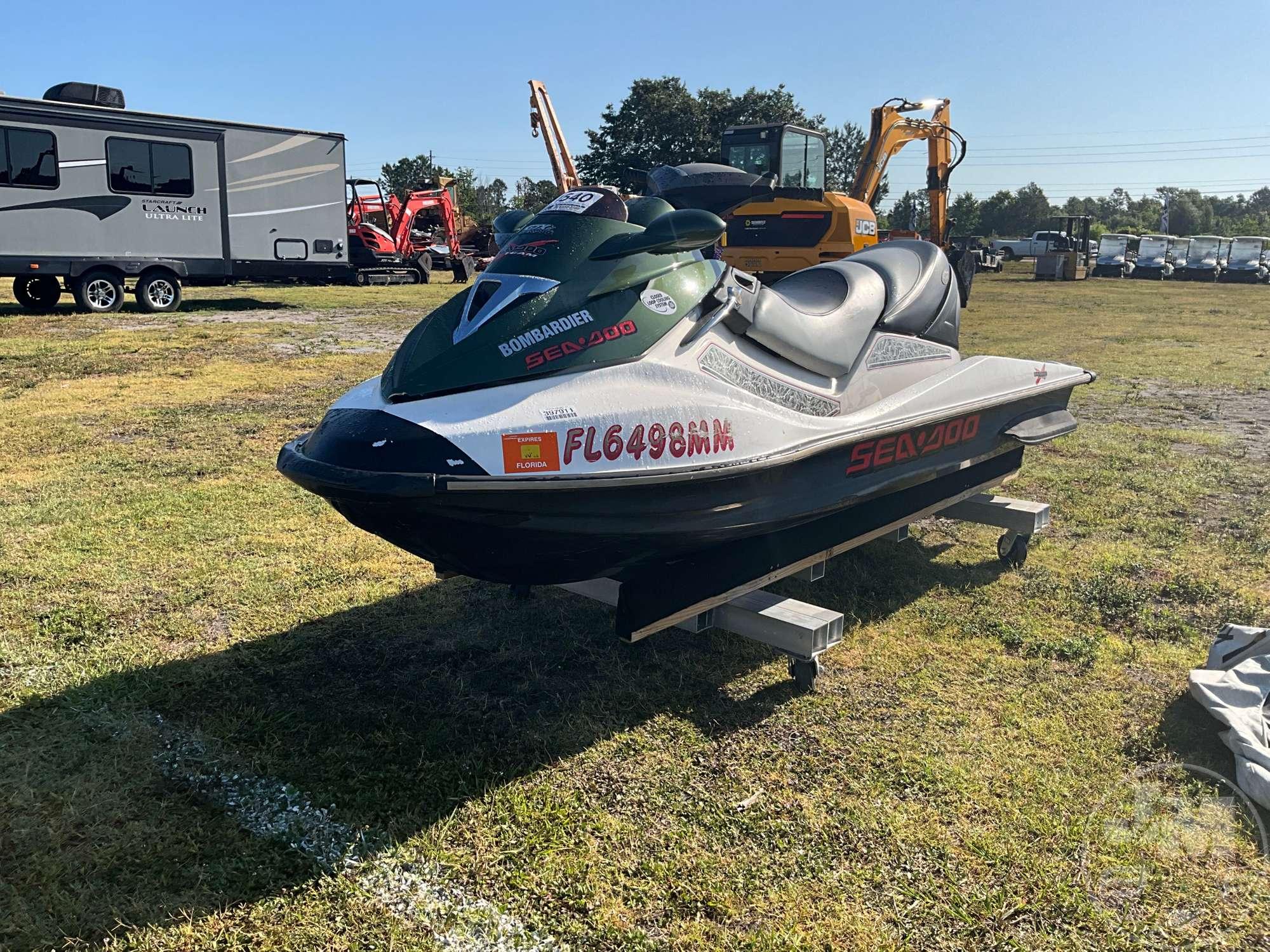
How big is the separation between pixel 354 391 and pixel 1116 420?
6492mm

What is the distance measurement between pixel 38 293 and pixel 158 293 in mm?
1655

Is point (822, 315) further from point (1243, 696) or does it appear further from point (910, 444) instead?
point (1243, 696)

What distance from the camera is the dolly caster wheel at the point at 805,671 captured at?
119 inches

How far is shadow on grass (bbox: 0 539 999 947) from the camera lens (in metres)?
2.12

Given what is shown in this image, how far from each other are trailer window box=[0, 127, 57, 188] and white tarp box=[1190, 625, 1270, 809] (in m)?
14.8

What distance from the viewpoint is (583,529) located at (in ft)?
8.33

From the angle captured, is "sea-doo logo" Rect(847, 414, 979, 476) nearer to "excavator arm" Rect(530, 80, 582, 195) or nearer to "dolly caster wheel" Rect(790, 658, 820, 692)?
"dolly caster wheel" Rect(790, 658, 820, 692)

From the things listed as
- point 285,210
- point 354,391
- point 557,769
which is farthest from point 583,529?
point 285,210

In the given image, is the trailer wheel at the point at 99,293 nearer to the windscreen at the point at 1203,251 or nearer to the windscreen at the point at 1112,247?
the windscreen at the point at 1112,247

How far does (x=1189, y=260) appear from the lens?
34.7 m

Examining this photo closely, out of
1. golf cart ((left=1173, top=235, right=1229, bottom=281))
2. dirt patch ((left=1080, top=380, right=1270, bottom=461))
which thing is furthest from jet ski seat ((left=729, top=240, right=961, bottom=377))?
golf cart ((left=1173, top=235, right=1229, bottom=281))

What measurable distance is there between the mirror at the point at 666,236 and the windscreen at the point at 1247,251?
1483 inches

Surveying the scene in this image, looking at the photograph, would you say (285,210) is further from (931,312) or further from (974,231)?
(974,231)

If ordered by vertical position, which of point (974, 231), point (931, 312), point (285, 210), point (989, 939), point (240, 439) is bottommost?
point (989, 939)
